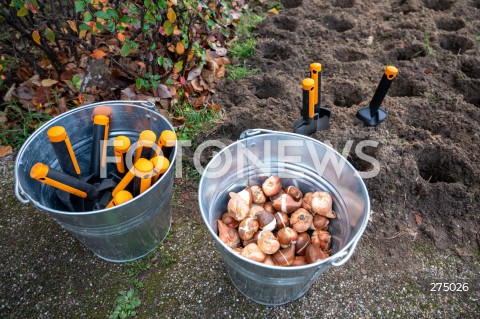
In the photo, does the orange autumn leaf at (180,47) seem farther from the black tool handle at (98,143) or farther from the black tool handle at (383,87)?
the black tool handle at (383,87)

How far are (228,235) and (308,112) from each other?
74 centimetres

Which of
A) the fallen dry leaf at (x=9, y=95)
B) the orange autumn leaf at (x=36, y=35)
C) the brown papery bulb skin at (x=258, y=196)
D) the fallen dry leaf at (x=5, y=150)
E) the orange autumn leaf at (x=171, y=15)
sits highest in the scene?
the orange autumn leaf at (x=171, y=15)

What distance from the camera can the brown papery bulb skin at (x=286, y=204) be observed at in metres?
1.31

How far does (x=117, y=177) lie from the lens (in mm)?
1421

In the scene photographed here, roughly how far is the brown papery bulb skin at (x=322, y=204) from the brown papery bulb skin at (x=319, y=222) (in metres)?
0.02

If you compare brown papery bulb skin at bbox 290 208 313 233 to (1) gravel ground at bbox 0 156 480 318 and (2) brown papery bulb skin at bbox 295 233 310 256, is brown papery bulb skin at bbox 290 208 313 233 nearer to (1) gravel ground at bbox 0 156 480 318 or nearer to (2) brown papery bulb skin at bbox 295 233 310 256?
(2) brown papery bulb skin at bbox 295 233 310 256

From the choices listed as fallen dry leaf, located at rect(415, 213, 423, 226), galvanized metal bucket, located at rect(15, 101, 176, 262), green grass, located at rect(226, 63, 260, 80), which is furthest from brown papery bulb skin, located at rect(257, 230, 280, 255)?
green grass, located at rect(226, 63, 260, 80)

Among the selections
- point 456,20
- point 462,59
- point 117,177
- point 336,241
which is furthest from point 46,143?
point 456,20

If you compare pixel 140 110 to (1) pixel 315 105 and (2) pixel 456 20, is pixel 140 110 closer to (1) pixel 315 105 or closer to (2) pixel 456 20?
(1) pixel 315 105

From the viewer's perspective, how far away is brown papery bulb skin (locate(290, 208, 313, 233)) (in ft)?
4.09

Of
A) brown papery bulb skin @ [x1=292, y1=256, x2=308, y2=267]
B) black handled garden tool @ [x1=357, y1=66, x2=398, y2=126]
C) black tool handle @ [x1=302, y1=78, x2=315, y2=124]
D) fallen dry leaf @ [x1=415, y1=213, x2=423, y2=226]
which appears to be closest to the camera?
brown papery bulb skin @ [x1=292, y1=256, x2=308, y2=267]

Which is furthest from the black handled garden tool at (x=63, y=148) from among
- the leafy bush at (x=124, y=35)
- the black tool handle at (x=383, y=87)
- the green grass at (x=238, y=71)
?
the black tool handle at (x=383, y=87)

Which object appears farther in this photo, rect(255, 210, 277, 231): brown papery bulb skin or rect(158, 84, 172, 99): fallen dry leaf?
rect(158, 84, 172, 99): fallen dry leaf

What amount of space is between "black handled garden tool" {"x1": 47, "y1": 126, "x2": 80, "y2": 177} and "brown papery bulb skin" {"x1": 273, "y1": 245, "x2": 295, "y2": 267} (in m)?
0.88
